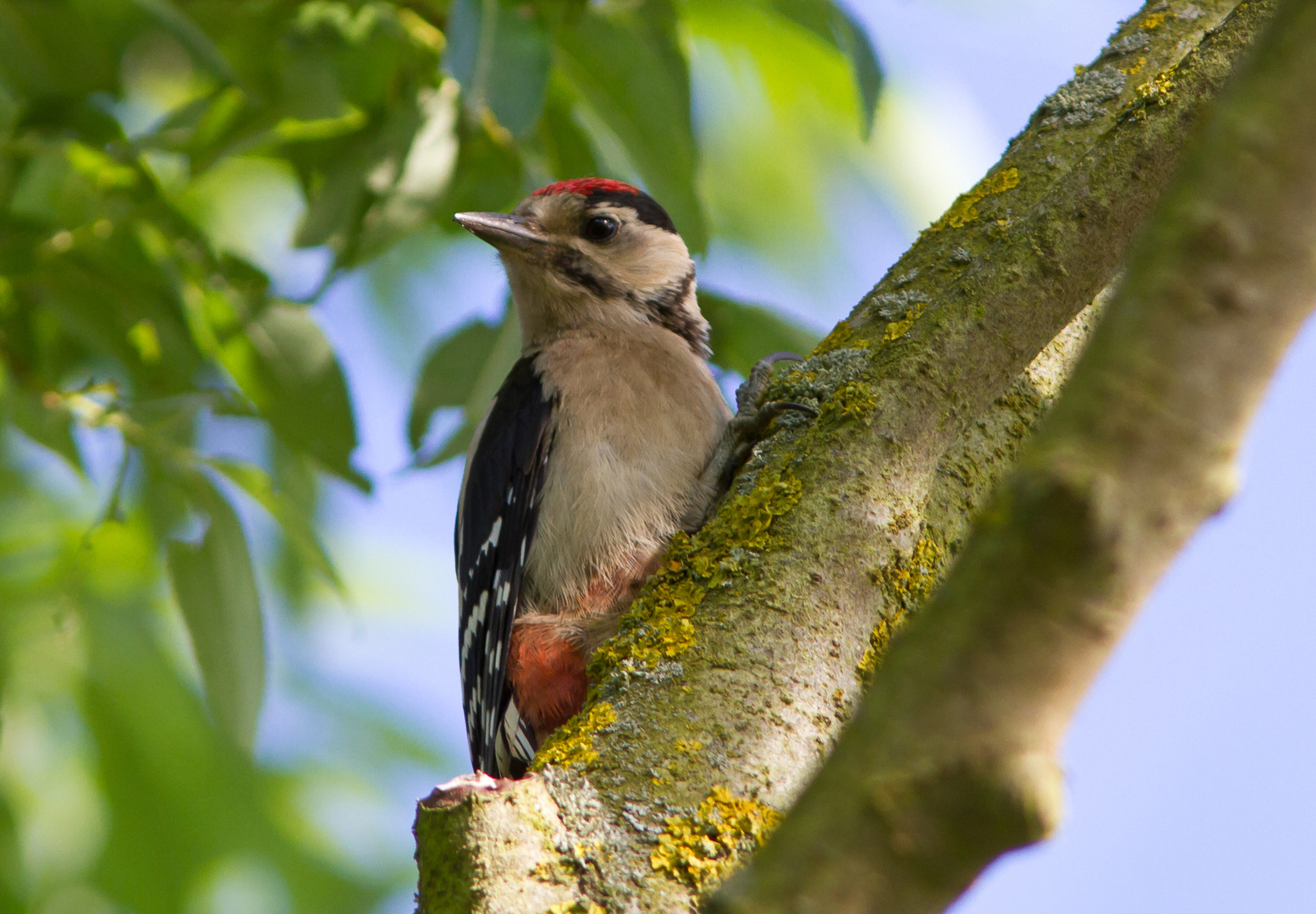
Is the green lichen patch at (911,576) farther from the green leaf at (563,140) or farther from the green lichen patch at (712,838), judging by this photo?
the green leaf at (563,140)

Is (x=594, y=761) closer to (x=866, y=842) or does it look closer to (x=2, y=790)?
(x=866, y=842)

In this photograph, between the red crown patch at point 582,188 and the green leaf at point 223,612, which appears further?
the red crown patch at point 582,188

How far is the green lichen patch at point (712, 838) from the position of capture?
1627 mm

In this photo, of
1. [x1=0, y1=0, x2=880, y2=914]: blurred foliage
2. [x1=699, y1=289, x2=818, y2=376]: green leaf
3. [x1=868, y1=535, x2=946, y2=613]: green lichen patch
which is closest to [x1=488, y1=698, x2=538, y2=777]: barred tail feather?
[x1=0, y1=0, x2=880, y2=914]: blurred foliage

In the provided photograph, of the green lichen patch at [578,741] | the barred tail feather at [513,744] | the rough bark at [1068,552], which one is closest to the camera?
the rough bark at [1068,552]

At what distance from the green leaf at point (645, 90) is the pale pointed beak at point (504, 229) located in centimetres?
55

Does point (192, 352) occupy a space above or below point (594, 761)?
above

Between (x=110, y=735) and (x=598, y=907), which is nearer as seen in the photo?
(x=598, y=907)

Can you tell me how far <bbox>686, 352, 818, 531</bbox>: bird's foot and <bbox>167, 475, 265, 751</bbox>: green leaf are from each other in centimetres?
109

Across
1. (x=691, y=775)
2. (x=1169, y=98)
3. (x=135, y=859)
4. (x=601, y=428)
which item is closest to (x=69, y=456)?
(x=601, y=428)

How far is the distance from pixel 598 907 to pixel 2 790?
123 inches

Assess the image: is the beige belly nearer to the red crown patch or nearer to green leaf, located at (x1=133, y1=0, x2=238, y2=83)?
the red crown patch

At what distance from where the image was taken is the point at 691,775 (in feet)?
5.69

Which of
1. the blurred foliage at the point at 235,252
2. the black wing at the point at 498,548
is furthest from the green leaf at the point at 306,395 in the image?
the black wing at the point at 498,548
